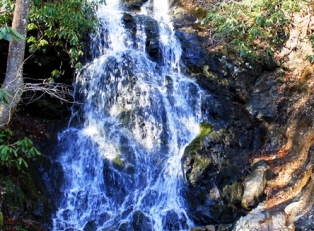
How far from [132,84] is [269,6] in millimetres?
4641

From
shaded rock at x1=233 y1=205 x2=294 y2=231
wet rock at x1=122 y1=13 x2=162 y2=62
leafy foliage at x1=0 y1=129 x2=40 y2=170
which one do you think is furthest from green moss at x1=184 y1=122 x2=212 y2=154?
leafy foliage at x1=0 y1=129 x2=40 y2=170

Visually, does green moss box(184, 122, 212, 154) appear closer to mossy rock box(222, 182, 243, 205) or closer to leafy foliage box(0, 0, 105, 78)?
mossy rock box(222, 182, 243, 205)

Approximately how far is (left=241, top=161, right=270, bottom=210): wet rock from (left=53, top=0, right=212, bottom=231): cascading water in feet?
5.11

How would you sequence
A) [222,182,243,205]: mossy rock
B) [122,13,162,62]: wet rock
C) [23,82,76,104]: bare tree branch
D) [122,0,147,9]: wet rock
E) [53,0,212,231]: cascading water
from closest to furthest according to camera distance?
[23,82,76,104]: bare tree branch → [53,0,212,231]: cascading water → [222,182,243,205]: mossy rock → [122,13,162,62]: wet rock → [122,0,147,9]: wet rock

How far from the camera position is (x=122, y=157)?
859 centimetres

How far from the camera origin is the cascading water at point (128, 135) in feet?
25.6

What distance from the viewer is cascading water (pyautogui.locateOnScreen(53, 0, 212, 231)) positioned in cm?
781

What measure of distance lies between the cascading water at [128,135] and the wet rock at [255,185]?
61.3 inches

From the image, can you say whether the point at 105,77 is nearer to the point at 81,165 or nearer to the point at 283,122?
the point at 81,165

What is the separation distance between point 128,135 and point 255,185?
146 inches

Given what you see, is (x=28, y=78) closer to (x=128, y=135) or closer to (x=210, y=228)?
(x=128, y=135)

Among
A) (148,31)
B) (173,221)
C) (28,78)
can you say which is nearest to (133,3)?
(148,31)

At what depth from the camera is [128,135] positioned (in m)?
9.13

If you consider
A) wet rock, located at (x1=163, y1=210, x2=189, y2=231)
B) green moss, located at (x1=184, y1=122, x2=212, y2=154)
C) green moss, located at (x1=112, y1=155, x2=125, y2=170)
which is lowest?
wet rock, located at (x1=163, y1=210, x2=189, y2=231)
